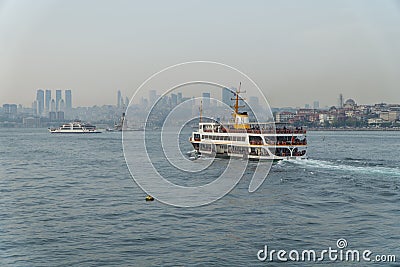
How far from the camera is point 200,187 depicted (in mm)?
25625

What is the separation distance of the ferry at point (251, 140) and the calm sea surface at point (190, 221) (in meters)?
6.76

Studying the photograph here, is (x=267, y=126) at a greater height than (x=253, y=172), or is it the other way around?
(x=267, y=126)

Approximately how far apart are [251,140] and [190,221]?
20.2 meters

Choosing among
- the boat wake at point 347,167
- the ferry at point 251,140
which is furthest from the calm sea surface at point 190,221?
the ferry at point 251,140

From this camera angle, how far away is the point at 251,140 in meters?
37.3

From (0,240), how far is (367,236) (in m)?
11.9

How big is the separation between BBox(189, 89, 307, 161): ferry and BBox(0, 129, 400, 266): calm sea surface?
6764 mm

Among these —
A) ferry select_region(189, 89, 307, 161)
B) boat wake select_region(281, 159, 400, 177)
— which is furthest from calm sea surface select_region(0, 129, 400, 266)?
ferry select_region(189, 89, 307, 161)

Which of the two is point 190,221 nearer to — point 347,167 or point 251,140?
point 347,167

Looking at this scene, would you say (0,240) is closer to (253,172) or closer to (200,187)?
(200,187)

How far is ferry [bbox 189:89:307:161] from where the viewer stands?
1399 inches

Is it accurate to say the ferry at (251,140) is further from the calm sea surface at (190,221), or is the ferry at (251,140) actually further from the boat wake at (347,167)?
the calm sea surface at (190,221)

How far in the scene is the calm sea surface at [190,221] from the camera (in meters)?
13.9

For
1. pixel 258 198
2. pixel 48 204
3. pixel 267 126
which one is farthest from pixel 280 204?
pixel 267 126
